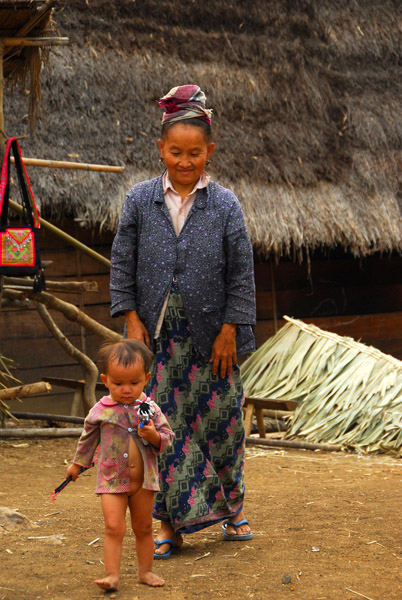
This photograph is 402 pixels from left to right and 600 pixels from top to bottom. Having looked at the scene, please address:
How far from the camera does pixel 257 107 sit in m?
7.45

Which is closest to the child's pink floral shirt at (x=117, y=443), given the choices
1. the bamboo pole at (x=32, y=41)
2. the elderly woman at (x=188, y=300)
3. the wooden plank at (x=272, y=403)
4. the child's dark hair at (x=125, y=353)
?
the child's dark hair at (x=125, y=353)

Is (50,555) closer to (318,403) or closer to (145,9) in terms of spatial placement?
(318,403)

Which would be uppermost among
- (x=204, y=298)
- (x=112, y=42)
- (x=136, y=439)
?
(x=112, y=42)

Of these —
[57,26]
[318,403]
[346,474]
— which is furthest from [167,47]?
[346,474]

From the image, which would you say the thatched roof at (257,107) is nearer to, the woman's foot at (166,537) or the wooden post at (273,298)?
the wooden post at (273,298)

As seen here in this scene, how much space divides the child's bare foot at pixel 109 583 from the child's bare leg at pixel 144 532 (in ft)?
0.37

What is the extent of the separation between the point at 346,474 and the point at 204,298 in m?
2.07

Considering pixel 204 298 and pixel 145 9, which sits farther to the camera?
pixel 145 9

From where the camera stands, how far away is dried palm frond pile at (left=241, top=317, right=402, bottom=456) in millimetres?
5227

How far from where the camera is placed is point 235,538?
9.26 ft

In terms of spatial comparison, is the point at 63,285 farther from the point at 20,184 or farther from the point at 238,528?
the point at 238,528

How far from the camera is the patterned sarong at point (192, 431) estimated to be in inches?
106

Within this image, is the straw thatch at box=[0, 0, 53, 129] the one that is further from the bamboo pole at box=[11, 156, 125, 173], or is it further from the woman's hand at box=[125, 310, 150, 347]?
the woman's hand at box=[125, 310, 150, 347]

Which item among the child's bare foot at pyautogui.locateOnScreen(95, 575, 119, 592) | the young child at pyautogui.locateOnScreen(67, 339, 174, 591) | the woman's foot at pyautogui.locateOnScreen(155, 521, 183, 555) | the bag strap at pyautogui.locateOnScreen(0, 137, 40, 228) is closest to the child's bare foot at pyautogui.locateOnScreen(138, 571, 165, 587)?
the young child at pyautogui.locateOnScreen(67, 339, 174, 591)
